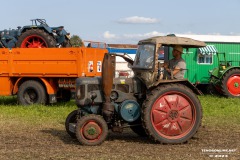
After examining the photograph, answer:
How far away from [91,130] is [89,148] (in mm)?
347

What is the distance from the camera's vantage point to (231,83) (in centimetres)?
1902

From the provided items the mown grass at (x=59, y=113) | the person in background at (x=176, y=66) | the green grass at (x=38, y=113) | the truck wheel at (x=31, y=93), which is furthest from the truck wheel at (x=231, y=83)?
the person in background at (x=176, y=66)

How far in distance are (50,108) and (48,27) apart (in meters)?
3.48

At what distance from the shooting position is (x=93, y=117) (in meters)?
8.22

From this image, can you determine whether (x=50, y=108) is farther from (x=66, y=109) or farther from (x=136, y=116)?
(x=136, y=116)

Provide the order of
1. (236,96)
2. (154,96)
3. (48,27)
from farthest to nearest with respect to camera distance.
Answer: (236,96) < (48,27) < (154,96)

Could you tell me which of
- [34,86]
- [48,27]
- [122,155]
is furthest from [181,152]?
[48,27]

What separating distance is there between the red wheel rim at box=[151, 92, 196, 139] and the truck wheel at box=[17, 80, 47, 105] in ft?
23.1

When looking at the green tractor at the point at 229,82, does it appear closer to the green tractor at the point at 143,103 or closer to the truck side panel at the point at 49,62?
the truck side panel at the point at 49,62

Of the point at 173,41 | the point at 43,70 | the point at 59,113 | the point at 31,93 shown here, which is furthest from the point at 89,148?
the point at 31,93

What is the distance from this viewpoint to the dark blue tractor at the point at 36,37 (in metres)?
16.0

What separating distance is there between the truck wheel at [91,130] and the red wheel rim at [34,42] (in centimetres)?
820

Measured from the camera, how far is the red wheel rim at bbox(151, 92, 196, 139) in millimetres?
8320

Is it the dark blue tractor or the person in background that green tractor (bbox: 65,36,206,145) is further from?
the dark blue tractor
